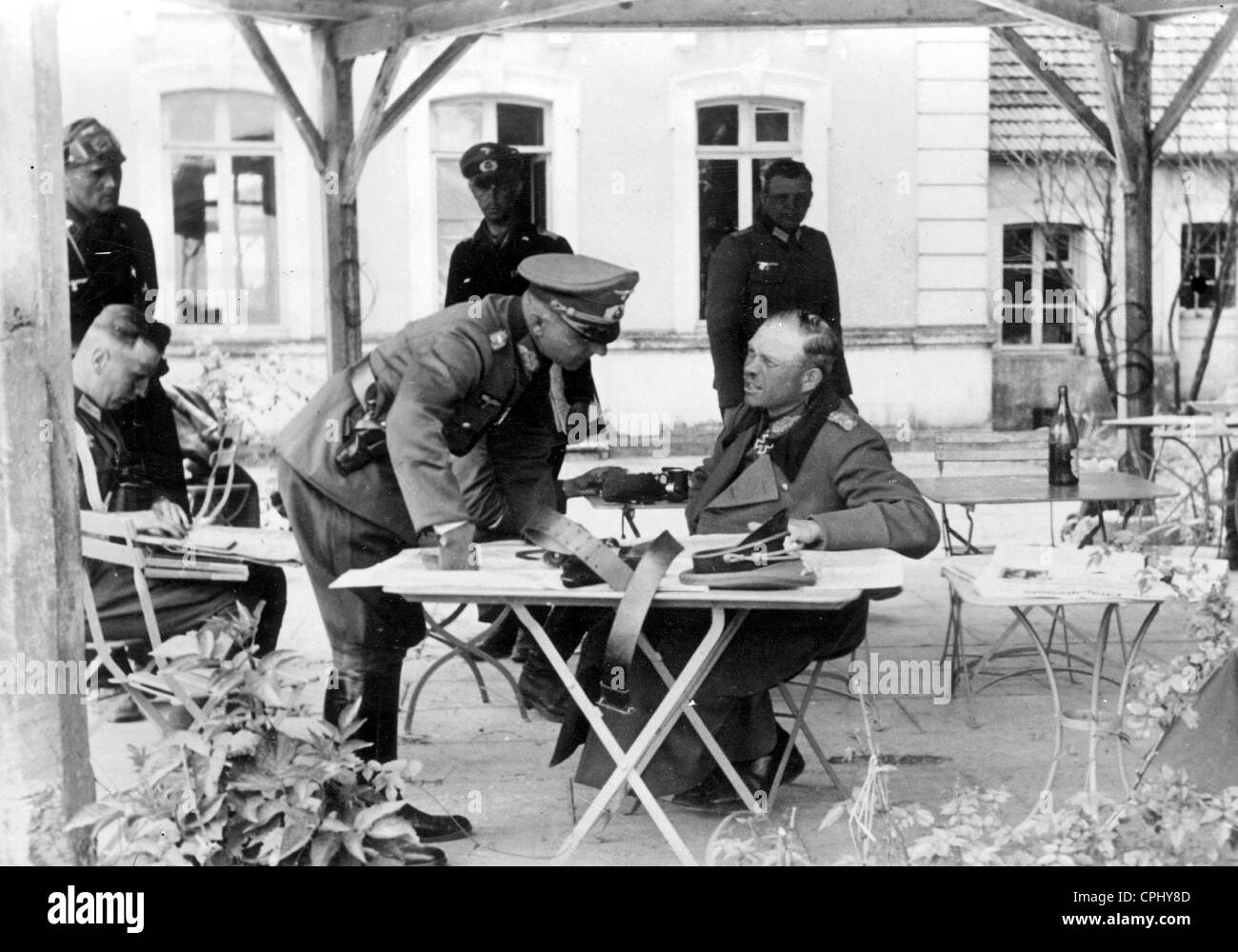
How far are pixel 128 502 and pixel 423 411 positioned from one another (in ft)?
7.49

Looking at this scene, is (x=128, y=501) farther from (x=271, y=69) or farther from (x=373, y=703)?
(x=271, y=69)

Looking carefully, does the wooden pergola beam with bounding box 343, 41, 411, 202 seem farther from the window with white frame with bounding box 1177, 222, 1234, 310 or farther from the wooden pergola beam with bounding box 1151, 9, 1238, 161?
the window with white frame with bounding box 1177, 222, 1234, 310

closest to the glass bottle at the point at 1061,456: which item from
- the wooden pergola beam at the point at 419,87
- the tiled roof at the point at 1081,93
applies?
the wooden pergola beam at the point at 419,87

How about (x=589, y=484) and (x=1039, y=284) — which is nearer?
(x=589, y=484)

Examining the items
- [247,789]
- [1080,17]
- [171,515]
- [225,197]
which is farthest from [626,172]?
[247,789]

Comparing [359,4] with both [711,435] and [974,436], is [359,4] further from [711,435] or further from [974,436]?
[711,435]

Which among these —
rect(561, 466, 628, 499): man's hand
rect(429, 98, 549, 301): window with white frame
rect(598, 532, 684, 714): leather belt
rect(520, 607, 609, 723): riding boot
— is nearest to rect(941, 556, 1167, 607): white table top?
rect(598, 532, 684, 714): leather belt

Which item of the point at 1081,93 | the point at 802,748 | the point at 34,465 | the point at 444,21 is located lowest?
the point at 802,748

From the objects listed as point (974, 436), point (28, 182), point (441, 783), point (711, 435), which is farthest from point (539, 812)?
point (711, 435)

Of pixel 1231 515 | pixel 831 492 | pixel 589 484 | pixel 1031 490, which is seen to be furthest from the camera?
pixel 1231 515

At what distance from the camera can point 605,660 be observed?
402 cm

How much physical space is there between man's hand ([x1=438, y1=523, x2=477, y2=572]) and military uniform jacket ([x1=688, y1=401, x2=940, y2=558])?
97 cm

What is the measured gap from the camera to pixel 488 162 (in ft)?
23.0

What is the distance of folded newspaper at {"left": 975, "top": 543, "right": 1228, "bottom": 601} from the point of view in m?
4.07
